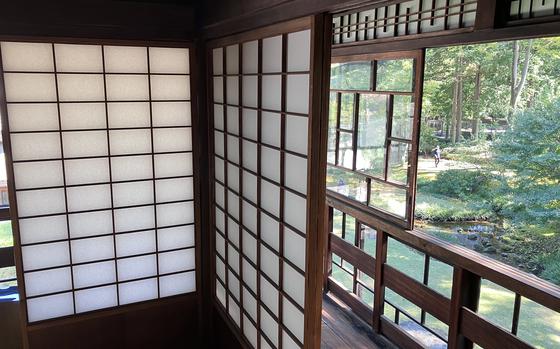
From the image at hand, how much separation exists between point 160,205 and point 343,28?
260 centimetres

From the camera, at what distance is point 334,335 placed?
431cm

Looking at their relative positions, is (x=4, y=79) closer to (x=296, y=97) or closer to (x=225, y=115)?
(x=225, y=115)

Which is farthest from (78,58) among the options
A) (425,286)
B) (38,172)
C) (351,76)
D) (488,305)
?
(488,305)

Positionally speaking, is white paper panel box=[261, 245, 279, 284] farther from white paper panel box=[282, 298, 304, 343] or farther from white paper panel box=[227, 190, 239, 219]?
white paper panel box=[227, 190, 239, 219]

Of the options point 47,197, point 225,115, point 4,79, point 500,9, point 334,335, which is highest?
point 500,9

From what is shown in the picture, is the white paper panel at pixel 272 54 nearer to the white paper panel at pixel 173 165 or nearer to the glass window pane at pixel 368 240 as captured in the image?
the white paper panel at pixel 173 165

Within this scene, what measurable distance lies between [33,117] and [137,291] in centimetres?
171

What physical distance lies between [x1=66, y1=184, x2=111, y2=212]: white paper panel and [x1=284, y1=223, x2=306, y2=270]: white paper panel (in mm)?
1874

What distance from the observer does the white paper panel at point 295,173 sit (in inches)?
87.3

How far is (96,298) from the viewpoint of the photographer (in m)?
3.71

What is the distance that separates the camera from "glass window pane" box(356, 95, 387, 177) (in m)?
4.15

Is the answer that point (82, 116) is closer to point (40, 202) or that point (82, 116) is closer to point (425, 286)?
point (40, 202)

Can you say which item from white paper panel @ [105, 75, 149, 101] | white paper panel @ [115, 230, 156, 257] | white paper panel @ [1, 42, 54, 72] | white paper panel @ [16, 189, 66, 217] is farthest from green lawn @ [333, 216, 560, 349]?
white paper panel @ [1, 42, 54, 72]

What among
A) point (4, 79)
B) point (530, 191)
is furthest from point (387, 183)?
point (4, 79)
